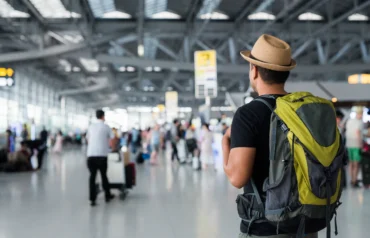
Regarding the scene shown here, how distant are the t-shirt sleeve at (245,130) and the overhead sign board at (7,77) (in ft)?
55.6

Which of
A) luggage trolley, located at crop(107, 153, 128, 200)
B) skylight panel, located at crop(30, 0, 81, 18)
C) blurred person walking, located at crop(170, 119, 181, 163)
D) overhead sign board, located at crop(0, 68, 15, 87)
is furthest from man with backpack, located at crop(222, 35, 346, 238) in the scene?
skylight panel, located at crop(30, 0, 81, 18)

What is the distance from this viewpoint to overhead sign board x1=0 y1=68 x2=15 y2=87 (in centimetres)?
1806

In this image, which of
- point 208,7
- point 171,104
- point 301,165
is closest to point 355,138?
point 301,165

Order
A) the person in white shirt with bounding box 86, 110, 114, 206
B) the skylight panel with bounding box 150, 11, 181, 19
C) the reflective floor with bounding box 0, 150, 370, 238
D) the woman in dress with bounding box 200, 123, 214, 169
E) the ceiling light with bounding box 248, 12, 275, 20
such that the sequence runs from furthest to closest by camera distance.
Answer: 1. the skylight panel with bounding box 150, 11, 181, 19
2. the ceiling light with bounding box 248, 12, 275, 20
3. the woman in dress with bounding box 200, 123, 214, 169
4. the person in white shirt with bounding box 86, 110, 114, 206
5. the reflective floor with bounding box 0, 150, 370, 238

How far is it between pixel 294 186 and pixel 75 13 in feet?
89.0

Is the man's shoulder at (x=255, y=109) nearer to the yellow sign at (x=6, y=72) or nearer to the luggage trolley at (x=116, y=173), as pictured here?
the luggage trolley at (x=116, y=173)

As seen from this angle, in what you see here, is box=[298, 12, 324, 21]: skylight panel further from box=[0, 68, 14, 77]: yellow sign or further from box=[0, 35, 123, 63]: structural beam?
box=[0, 68, 14, 77]: yellow sign

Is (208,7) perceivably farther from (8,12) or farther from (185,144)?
(8,12)

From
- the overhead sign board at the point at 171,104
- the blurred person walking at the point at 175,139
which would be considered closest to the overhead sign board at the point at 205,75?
the blurred person walking at the point at 175,139

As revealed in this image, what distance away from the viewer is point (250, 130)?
228 cm

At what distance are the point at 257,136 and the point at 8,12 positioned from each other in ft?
82.7

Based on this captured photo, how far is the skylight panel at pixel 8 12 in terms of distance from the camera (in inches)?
993

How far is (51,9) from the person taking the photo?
93.7 ft

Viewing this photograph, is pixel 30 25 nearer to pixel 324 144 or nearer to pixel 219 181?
pixel 219 181
